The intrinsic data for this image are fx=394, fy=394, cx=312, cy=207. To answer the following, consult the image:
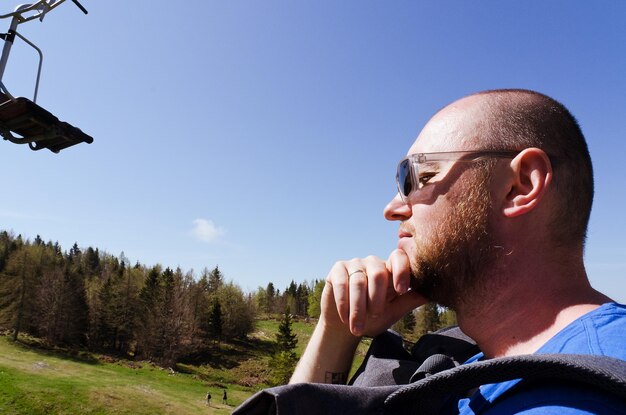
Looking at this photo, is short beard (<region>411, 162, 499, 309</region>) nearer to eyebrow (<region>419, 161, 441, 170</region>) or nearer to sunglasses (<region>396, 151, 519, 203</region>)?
sunglasses (<region>396, 151, 519, 203</region>)

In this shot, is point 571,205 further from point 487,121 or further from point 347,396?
point 347,396

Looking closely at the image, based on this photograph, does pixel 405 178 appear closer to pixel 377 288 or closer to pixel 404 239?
pixel 404 239

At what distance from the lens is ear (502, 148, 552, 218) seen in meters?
1.93

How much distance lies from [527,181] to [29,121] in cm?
450

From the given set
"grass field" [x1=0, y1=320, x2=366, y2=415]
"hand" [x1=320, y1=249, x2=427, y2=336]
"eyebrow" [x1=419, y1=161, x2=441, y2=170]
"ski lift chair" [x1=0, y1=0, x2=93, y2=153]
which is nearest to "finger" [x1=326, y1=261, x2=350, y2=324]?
"hand" [x1=320, y1=249, x2=427, y2=336]

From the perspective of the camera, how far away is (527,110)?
221 cm

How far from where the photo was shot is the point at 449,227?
6.74 ft

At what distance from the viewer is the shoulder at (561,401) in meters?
1.08

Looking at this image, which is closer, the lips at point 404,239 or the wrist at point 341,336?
the lips at point 404,239

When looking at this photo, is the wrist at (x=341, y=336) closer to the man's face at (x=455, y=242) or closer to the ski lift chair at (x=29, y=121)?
the man's face at (x=455, y=242)

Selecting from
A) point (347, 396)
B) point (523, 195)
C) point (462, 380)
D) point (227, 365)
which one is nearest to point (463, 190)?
point (523, 195)

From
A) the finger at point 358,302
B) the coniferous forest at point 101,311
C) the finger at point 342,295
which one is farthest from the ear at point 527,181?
the coniferous forest at point 101,311

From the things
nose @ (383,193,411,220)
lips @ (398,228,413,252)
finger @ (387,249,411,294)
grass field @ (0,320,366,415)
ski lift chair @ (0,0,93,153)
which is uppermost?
ski lift chair @ (0,0,93,153)

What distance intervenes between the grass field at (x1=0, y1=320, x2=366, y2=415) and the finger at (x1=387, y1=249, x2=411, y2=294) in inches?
1658
